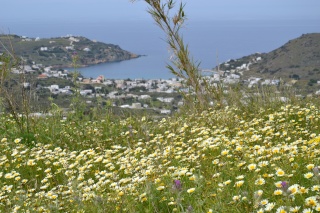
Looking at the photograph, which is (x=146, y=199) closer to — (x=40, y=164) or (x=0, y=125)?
(x=40, y=164)

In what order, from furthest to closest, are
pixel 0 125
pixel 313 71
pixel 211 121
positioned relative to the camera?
1. pixel 313 71
2. pixel 0 125
3. pixel 211 121

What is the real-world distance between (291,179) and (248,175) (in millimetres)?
343

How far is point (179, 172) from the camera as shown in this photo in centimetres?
362

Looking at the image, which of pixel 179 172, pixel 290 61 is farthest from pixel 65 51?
pixel 179 172

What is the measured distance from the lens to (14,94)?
7.50m

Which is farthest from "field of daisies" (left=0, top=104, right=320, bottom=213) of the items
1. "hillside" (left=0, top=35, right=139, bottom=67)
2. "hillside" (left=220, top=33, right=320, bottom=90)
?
"hillside" (left=0, top=35, right=139, bottom=67)

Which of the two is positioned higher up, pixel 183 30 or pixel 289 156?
pixel 183 30

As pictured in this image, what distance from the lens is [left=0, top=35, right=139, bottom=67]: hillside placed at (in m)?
77.5

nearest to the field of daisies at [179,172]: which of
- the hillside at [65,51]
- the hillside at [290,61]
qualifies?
the hillside at [290,61]

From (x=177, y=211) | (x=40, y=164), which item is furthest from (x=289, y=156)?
(x=40, y=164)

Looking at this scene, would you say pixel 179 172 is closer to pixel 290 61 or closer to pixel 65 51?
pixel 290 61

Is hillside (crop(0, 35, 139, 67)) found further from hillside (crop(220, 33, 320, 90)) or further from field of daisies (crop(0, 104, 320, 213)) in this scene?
field of daisies (crop(0, 104, 320, 213))

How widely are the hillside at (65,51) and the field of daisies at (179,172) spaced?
6706cm

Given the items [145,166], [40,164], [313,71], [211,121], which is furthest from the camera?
[313,71]
